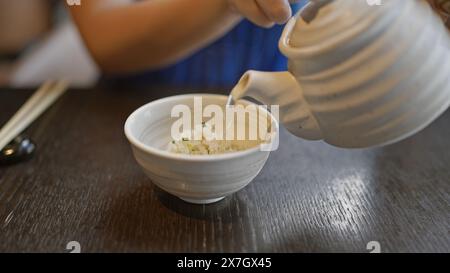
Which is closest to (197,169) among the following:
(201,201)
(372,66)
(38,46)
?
(201,201)

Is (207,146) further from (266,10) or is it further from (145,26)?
(145,26)

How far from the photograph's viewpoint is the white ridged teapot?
1.99ft

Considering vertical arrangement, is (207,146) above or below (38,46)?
above

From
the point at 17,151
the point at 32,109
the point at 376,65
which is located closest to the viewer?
the point at 376,65

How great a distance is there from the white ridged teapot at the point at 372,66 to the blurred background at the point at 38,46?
153 centimetres

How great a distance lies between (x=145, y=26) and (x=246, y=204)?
0.64 m

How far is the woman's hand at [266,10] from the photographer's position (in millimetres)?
786

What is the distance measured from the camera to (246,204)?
779mm

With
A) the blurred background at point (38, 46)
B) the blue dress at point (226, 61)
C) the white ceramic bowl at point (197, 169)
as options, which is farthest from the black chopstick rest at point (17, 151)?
the blurred background at point (38, 46)

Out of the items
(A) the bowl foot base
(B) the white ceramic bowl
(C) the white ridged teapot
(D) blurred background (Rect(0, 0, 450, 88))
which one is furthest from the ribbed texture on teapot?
(D) blurred background (Rect(0, 0, 450, 88))

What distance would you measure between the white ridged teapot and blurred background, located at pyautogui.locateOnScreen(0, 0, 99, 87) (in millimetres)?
1584

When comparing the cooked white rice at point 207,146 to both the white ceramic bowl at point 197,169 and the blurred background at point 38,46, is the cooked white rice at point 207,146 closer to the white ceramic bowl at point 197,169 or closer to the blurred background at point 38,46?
the white ceramic bowl at point 197,169
